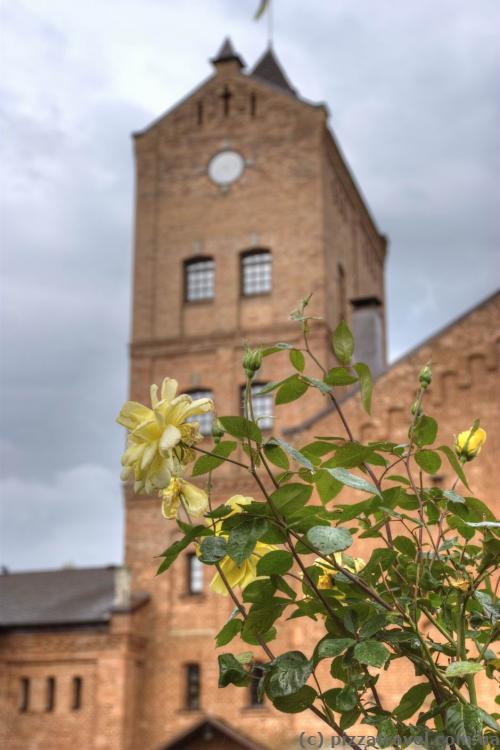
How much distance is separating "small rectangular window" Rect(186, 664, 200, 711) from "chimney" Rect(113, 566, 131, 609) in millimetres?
2114

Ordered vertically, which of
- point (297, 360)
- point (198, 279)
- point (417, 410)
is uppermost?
point (198, 279)

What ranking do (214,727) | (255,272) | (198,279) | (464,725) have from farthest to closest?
(198,279), (255,272), (214,727), (464,725)

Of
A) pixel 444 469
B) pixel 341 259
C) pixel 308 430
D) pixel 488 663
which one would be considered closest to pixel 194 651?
pixel 308 430

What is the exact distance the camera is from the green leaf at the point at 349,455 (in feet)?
7.45

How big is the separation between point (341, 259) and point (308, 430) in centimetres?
891

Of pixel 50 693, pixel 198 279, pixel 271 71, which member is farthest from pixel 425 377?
pixel 271 71

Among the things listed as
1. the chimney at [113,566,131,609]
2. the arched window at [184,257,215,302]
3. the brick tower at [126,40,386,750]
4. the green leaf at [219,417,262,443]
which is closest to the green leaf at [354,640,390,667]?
the green leaf at [219,417,262,443]

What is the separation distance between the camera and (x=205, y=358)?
25656 millimetres

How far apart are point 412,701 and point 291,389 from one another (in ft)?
2.65

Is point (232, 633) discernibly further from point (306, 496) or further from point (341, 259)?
point (341, 259)

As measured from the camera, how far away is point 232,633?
7.79ft

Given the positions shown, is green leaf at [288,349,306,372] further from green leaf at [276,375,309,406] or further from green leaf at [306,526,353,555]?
green leaf at [306,526,353,555]

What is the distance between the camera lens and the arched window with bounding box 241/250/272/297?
84.9 feet

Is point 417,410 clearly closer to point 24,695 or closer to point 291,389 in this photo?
point 291,389
